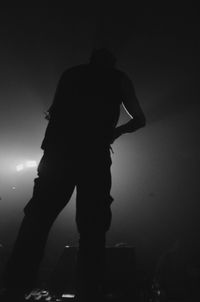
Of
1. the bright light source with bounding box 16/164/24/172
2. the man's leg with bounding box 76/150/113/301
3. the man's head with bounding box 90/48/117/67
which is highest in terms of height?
the bright light source with bounding box 16/164/24/172

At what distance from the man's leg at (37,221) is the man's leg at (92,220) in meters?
0.11

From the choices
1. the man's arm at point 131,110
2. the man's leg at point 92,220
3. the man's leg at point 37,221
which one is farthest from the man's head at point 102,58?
the man's leg at point 37,221

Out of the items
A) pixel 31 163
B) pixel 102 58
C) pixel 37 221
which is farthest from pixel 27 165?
pixel 37 221

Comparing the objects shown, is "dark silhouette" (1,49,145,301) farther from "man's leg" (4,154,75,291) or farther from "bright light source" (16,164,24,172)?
"bright light source" (16,164,24,172)

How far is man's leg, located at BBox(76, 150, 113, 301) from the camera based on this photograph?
137 cm

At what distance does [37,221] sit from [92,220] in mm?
325

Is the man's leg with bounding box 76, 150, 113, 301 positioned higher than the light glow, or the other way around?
the light glow

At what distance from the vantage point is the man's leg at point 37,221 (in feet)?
3.95

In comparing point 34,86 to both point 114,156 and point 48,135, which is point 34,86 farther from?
point 114,156

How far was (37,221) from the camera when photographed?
135 centimetres

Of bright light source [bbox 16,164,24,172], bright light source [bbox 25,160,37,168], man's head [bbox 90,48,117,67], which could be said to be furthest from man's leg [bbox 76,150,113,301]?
bright light source [bbox 16,164,24,172]

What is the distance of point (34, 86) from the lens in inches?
290

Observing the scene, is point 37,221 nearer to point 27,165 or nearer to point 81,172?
point 81,172

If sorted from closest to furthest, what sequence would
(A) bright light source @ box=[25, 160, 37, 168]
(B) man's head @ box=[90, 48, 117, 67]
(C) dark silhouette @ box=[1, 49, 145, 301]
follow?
(C) dark silhouette @ box=[1, 49, 145, 301], (B) man's head @ box=[90, 48, 117, 67], (A) bright light source @ box=[25, 160, 37, 168]
